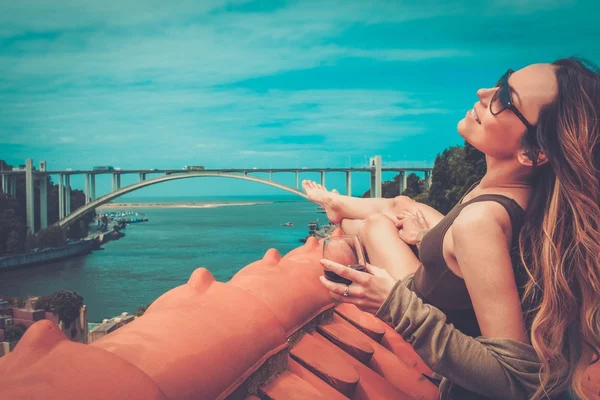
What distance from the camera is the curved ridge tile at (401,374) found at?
3.27 feet

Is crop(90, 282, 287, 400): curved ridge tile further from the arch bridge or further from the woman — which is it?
the arch bridge

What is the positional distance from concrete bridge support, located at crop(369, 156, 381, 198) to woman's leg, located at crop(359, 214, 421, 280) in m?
25.1

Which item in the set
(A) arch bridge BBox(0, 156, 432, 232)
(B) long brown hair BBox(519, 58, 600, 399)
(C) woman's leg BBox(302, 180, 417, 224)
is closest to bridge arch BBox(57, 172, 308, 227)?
(A) arch bridge BBox(0, 156, 432, 232)

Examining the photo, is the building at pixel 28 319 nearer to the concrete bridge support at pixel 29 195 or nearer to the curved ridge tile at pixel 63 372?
the curved ridge tile at pixel 63 372

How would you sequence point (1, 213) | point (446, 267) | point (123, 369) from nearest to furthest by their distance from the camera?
point (123, 369), point (446, 267), point (1, 213)

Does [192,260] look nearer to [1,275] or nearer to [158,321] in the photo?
[1,275]

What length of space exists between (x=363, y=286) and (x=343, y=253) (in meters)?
0.06

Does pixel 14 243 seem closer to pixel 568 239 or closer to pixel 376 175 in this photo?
pixel 376 175

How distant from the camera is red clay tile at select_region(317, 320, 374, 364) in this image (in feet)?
3.23

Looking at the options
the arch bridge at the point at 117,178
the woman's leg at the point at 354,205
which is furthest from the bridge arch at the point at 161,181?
the woman's leg at the point at 354,205

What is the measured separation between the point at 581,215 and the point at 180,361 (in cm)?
51

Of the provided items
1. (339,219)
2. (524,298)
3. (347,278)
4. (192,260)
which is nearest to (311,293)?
(347,278)

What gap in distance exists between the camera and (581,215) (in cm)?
71

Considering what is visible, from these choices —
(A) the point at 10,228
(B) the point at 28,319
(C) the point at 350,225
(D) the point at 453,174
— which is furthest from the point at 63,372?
(A) the point at 10,228
